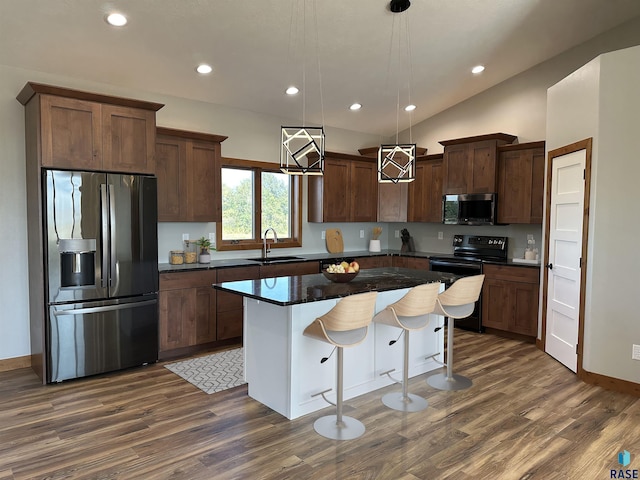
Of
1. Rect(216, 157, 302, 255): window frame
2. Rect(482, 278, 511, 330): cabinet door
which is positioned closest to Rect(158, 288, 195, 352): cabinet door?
Rect(216, 157, 302, 255): window frame

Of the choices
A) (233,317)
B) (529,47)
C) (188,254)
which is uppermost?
(529,47)

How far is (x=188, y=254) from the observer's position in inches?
196

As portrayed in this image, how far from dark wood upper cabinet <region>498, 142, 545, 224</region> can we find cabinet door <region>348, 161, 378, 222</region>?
189 centimetres

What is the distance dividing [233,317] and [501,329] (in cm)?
329

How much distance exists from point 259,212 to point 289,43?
7.52ft

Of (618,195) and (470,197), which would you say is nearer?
(618,195)

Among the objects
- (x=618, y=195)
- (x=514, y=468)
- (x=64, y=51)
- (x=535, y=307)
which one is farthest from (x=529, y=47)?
(x=64, y=51)

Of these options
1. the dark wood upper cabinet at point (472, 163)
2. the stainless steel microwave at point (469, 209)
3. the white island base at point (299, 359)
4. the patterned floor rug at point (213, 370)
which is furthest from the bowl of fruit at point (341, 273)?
the dark wood upper cabinet at point (472, 163)

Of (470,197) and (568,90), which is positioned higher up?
(568,90)

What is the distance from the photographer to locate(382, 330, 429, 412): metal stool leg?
338 centimetres

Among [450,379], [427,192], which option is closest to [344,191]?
[427,192]

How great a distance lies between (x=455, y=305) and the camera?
3.78 metres

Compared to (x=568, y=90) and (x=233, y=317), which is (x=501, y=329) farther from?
(x=233, y=317)

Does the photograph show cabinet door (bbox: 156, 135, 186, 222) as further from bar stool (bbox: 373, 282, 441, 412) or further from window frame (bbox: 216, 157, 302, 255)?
bar stool (bbox: 373, 282, 441, 412)
